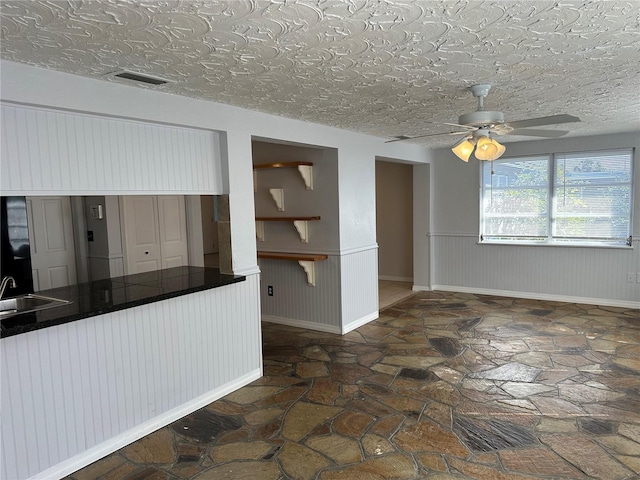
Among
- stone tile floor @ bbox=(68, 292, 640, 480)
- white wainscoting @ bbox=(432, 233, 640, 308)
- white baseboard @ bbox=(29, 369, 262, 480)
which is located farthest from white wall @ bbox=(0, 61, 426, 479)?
white wainscoting @ bbox=(432, 233, 640, 308)

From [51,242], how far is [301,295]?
2.99 metres

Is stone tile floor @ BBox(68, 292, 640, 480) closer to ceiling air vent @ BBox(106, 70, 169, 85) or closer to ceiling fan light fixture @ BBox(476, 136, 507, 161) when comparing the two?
ceiling fan light fixture @ BBox(476, 136, 507, 161)

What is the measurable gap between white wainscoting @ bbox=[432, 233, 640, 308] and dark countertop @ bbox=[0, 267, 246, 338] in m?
4.28

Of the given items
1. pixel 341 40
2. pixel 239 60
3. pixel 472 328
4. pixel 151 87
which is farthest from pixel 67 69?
pixel 472 328

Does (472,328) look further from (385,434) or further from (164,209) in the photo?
(164,209)

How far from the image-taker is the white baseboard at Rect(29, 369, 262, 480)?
7.94ft

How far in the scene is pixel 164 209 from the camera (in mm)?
5836

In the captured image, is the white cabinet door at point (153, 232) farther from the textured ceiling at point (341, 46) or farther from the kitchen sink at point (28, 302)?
the textured ceiling at point (341, 46)

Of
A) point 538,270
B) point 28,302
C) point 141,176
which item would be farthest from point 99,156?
point 538,270

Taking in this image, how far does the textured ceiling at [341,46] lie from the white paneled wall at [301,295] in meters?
2.03

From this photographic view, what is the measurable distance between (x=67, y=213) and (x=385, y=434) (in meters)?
4.54

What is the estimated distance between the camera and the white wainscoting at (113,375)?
228 centimetres

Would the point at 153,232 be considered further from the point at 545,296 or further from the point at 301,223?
the point at 545,296

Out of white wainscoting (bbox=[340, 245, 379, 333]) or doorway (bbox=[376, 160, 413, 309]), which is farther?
doorway (bbox=[376, 160, 413, 309])
